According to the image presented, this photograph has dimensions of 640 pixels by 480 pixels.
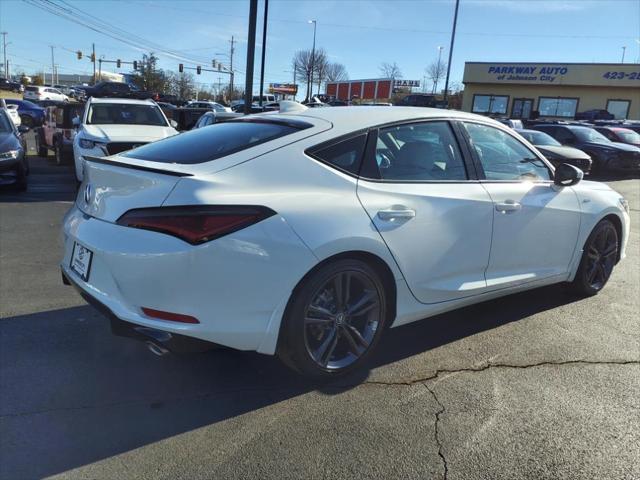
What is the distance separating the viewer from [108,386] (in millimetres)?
3041

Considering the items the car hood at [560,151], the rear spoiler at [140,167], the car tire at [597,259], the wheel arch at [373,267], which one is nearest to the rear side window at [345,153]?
the wheel arch at [373,267]

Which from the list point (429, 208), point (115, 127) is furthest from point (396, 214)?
point (115, 127)

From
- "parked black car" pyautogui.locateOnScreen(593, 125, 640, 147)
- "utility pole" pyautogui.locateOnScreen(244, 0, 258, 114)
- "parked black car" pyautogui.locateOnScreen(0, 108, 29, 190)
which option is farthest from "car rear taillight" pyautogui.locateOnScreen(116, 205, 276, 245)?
"parked black car" pyautogui.locateOnScreen(593, 125, 640, 147)

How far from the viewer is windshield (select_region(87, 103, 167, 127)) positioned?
10.5 m

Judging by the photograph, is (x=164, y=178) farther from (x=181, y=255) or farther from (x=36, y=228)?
(x=36, y=228)

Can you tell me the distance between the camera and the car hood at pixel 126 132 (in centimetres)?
921

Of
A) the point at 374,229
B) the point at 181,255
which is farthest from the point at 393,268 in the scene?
the point at 181,255

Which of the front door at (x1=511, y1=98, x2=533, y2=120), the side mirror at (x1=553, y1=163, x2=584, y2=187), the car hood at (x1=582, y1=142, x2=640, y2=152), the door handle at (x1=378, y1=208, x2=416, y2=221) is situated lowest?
the door handle at (x1=378, y1=208, x2=416, y2=221)

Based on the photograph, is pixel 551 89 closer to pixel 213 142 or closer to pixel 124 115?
pixel 124 115

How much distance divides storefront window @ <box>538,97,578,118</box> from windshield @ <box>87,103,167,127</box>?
115 feet

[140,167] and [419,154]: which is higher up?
[419,154]

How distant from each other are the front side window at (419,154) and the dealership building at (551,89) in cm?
3530

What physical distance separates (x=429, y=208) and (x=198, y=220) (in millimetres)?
1465

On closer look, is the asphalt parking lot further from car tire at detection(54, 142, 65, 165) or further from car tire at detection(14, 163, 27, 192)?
car tire at detection(54, 142, 65, 165)
